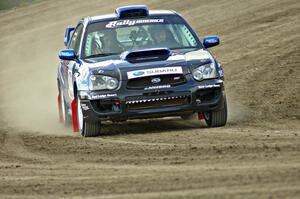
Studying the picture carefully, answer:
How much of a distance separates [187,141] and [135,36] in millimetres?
→ 2629

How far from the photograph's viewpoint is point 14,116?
54.9 feet

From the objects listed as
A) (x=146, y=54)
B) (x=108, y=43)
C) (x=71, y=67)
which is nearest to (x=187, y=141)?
(x=146, y=54)

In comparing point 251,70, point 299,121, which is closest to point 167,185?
point 299,121

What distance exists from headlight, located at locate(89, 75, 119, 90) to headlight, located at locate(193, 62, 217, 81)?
93 cm

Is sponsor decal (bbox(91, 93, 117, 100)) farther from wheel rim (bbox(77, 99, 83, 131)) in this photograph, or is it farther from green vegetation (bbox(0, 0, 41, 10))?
green vegetation (bbox(0, 0, 41, 10))

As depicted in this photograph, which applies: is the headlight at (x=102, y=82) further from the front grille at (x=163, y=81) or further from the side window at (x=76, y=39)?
the side window at (x=76, y=39)

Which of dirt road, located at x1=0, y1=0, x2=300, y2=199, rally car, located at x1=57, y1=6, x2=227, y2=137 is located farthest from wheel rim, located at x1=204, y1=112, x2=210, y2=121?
dirt road, located at x1=0, y1=0, x2=300, y2=199

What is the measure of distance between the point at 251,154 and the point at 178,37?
4.20 metres

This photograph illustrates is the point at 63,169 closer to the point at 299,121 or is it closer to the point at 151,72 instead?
the point at 151,72

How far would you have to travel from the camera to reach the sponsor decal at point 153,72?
12.1 m

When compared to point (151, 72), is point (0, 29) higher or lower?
lower

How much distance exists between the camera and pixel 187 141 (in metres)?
11.0

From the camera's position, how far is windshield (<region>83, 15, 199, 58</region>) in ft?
43.0

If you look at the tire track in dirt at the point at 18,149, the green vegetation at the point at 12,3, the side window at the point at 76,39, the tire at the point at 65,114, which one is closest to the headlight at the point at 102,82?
the tire track in dirt at the point at 18,149
